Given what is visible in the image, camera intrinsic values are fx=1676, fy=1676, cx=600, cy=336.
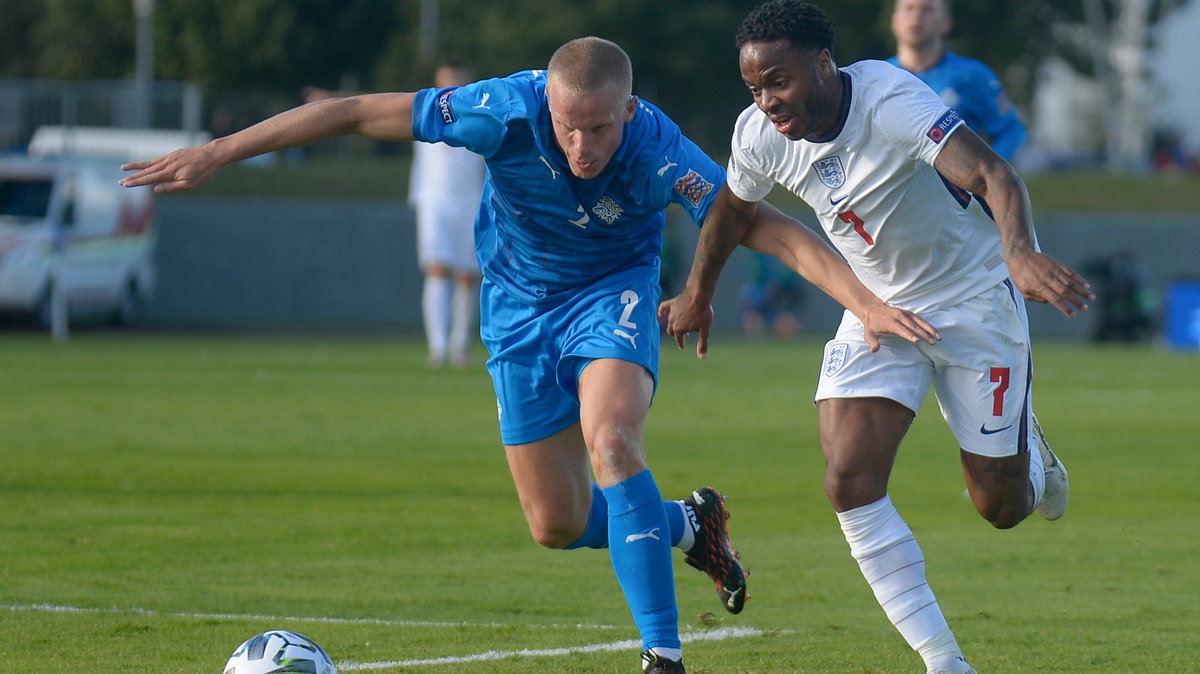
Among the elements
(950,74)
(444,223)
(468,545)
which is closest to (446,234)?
(444,223)

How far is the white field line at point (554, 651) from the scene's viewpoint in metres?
4.97

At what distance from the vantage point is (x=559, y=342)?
5.57 metres

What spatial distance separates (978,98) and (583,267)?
4.25 m

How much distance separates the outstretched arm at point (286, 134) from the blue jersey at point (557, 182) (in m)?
0.09

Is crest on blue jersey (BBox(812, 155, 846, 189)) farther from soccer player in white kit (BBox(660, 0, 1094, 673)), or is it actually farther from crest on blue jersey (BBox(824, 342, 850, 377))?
crest on blue jersey (BBox(824, 342, 850, 377))

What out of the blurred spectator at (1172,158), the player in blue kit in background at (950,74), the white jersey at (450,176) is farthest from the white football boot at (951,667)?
the blurred spectator at (1172,158)

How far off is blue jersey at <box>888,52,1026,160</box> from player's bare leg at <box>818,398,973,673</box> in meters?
4.24

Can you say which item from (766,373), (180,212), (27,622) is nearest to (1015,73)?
(180,212)

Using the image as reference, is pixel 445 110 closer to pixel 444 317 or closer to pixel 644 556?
pixel 644 556

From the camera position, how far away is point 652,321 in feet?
18.1

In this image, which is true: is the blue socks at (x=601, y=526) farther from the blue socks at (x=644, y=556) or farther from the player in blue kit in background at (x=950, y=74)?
the player in blue kit in background at (x=950, y=74)

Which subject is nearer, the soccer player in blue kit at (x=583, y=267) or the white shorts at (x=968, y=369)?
the soccer player in blue kit at (x=583, y=267)

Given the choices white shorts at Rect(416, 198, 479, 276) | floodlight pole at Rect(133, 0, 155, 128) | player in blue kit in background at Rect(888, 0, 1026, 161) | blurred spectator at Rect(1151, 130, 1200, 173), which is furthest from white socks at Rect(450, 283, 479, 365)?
blurred spectator at Rect(1151, 130, 1200, 173)

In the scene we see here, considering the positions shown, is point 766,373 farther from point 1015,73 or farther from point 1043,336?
point 1015,73
